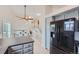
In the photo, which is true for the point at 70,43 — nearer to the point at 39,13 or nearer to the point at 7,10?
the point at 39,13

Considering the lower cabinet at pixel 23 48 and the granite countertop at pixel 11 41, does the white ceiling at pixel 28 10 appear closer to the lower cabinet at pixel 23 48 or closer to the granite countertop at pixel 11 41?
the granite countertop at pixel 11 41

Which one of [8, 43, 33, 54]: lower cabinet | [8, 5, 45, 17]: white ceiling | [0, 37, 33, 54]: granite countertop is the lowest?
[8, 43, 33, 54]: lower cabinet

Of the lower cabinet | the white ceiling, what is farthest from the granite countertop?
the white ceiling

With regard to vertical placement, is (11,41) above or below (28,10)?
below

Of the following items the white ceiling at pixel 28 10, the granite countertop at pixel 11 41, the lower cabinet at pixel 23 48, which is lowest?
the lower cabinet at pixel 23 48

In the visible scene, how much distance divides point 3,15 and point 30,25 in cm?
44

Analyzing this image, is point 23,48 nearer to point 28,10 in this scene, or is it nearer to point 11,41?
point 11,41

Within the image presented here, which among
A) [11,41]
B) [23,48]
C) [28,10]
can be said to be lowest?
[23,48]

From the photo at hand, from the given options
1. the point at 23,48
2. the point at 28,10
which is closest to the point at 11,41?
the point at 23,48

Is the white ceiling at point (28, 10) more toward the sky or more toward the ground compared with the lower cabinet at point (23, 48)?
more toward the sky

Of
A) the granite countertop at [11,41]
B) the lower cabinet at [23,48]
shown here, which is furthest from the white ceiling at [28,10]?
the lower cabinet at [23,48]

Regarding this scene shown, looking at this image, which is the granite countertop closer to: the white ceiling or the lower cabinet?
the lower cabinet

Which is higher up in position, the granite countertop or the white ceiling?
the white ceiling
